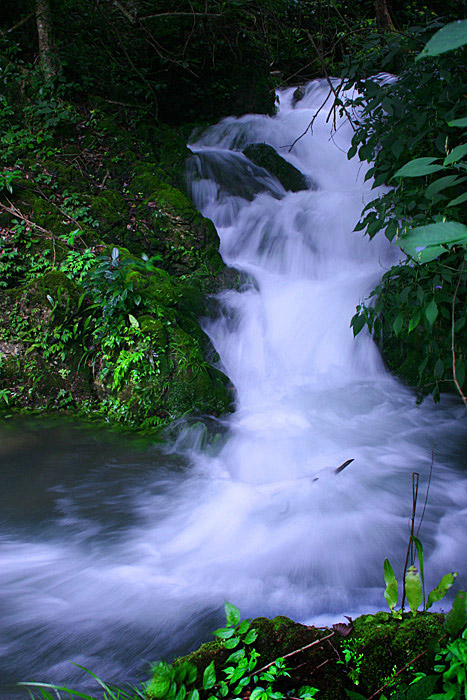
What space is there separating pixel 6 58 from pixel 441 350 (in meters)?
8.32

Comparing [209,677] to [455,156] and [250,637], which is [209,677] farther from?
[455,156]

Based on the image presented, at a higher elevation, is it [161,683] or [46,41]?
[46,41]

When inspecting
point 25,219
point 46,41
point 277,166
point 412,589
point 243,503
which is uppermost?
point 46,41

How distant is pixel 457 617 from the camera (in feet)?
4.19

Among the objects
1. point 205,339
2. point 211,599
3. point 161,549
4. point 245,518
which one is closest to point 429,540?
point 245,518

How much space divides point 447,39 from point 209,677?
1.53 meters

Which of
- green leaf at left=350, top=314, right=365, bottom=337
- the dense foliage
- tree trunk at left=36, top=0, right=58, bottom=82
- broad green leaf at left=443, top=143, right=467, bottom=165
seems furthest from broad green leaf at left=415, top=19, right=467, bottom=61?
tree trunk at left=36, top=0, right=58, bottom=82

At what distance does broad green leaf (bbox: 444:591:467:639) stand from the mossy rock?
8.53m

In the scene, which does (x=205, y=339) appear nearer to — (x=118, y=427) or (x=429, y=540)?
(x=118, y=427)

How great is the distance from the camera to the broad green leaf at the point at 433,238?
65 cm

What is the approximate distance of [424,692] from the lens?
1167 millimetres

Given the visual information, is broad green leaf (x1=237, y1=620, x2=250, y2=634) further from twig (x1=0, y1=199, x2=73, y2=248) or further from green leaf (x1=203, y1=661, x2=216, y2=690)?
twig (x1=0, y1=199, x2=73, y2=248)

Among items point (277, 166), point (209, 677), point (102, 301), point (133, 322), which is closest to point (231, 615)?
point (209, 677)


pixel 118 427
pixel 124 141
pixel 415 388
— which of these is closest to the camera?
pixel 118 427
